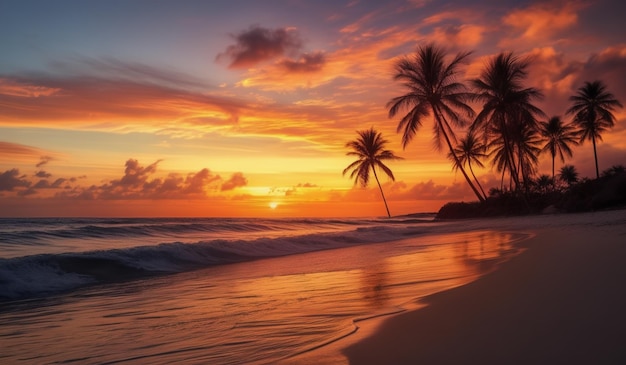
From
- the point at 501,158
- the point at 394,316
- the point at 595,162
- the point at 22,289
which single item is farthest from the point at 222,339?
the point at 595,162

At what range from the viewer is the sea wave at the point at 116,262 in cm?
728

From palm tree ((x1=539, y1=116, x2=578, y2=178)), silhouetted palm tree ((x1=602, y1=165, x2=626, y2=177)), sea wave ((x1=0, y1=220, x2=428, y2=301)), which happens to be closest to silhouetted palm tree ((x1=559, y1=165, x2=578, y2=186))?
palm tree ((x1=539, y1=116, x2=578, y2=178))

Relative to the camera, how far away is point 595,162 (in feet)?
144

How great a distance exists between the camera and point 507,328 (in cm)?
258

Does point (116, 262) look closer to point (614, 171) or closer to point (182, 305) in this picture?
point (182, 305)

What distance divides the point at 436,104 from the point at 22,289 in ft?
88.8

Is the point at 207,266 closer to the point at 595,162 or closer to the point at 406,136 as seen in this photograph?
the point at 406,136

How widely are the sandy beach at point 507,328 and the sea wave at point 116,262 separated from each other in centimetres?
587

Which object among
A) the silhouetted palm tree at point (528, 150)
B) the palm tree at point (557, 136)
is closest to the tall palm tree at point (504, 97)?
the silhouetted palm tree at point (528, 150)

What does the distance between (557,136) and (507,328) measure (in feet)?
163

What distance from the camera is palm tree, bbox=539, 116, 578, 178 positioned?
4562 centimetres

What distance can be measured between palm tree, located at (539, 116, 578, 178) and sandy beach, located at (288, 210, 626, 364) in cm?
4673

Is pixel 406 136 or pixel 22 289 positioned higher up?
pixel 406 136

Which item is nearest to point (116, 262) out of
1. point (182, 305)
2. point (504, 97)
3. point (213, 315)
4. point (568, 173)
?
point (182, 305)
